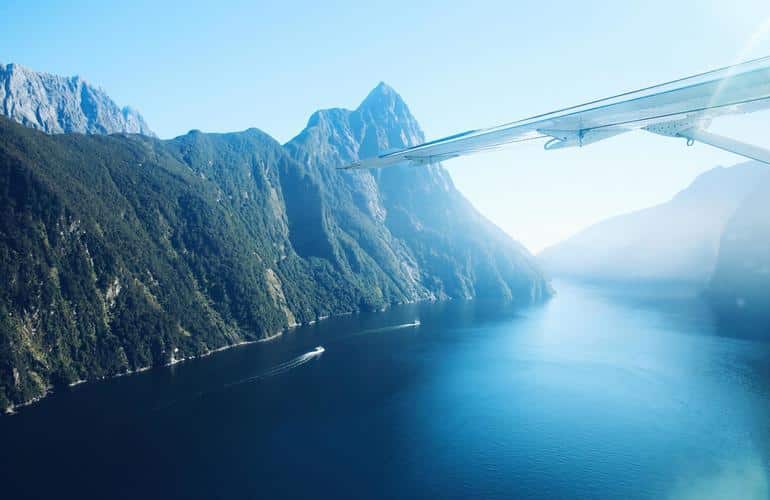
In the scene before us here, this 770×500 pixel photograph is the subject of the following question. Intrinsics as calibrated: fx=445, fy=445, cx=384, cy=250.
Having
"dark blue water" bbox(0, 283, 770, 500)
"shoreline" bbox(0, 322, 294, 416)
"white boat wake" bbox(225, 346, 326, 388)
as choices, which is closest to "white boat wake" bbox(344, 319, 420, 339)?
"white boat wake" bbox(225, 346, 326, 388)

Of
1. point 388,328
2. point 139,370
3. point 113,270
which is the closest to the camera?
point 139,370

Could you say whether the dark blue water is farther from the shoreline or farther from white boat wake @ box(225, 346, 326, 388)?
the shoreline

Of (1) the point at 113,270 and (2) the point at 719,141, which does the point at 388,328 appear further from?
(2) the point at 719,141

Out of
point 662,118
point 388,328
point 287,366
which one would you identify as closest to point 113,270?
point 287,366

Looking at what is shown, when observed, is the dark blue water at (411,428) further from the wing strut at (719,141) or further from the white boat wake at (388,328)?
the wing strut at (719,141)

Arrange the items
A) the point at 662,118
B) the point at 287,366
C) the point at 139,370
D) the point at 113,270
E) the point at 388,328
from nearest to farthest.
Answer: the point at 662,118
the point at 139,370
the point at 287,366
the point at 113,270
the point at 388,328
